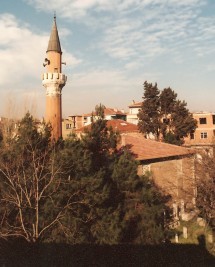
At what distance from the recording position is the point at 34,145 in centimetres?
1523

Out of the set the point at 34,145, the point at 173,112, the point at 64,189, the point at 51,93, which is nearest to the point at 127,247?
the point at 64,189

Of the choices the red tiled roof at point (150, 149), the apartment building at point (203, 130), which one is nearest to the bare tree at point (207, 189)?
the red tiled roof at point (150, 149)

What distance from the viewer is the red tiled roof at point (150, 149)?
2165 cm

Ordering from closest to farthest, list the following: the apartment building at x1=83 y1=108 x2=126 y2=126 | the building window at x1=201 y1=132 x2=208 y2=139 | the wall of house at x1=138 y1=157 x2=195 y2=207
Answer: the wall of house at x1=138 y1=157 x2=195 y2=207, the building window at x1=201 y1=132 x2=208 y2=139, the apartment building at x1=83 y1=108 x2=126 y2=126

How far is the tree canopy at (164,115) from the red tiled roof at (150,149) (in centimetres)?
1066

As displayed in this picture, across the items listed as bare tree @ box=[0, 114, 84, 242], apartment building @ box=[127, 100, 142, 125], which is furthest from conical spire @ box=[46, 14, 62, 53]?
apartment building @ box=[127, 100, 142, 125]

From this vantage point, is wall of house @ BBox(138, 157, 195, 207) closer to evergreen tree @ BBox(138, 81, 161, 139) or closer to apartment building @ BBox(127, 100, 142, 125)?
evergreen tree @ BBox(138, 81, 161, 139)

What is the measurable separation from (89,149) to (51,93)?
10.9 metres

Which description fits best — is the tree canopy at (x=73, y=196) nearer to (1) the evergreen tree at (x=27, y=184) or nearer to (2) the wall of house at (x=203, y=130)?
(1) the evergreen tree at (x=27, y=184)

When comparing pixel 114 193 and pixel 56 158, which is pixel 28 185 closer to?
pixel 56 158

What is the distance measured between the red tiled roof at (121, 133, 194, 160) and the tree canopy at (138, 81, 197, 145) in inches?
420

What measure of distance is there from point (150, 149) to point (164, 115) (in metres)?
16.1

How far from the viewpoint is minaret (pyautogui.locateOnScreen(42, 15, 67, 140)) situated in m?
25.1

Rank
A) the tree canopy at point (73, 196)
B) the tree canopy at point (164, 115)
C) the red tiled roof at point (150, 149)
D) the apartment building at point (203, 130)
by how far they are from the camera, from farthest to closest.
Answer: the apartment building at point (203, 130), the tree canopy at point (164, 115), the red tiled roof at point (150, 149), the tree canopy at point (73, 196)
